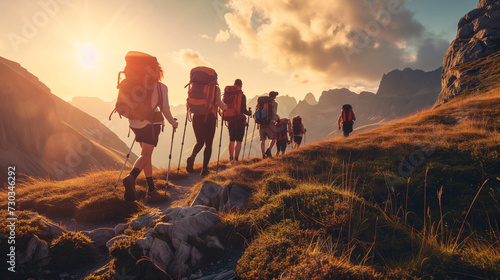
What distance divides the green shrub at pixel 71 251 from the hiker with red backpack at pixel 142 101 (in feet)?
5.04

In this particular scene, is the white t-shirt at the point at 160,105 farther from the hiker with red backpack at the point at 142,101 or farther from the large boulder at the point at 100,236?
the large boulder at the point at 100,236

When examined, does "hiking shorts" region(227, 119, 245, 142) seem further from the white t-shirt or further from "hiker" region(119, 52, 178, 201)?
"hiker" region(119, 52, 178, 201)

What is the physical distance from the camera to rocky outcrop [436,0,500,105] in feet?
128

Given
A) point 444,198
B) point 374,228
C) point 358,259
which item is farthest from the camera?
point 444,198

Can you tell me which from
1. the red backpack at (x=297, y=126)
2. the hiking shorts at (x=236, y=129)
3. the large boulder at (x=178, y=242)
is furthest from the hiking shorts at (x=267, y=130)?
the large boulder at (x=178, y=242)

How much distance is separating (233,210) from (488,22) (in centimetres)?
8918

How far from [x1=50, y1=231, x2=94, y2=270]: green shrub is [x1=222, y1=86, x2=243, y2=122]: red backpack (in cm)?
721

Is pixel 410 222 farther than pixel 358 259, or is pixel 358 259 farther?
pixel 410 222

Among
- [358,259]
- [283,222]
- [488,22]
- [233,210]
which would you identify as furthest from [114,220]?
[488,22]

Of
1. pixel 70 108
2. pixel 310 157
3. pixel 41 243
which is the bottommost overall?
pixel 41 243

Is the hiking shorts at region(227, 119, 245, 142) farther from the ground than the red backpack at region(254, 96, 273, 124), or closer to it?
closer to it

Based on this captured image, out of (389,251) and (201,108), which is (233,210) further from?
(201,108)

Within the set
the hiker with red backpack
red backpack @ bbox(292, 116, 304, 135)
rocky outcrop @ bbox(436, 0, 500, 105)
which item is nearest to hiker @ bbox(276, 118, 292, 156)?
red backpack @ bbox(292, 116, 304, 135)

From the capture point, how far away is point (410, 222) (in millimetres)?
3848
